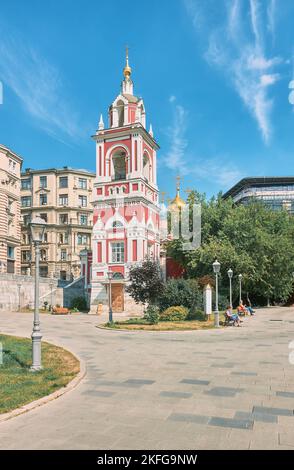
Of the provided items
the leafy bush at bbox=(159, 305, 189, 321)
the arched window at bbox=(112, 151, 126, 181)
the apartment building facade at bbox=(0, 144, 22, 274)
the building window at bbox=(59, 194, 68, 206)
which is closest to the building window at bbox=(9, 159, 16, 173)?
the apartment building facade at bbox=(0, 144, 22, 274)

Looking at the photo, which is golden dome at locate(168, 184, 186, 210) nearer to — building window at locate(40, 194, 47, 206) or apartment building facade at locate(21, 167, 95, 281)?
apartment building facade at locate(21, 167, 95, 281)

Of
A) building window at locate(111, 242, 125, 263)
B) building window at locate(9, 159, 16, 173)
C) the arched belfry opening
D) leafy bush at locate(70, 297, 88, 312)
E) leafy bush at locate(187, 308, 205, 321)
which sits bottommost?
leafy bush at locate(70, 297, 88, 312)

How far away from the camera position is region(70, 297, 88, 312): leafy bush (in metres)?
45.0

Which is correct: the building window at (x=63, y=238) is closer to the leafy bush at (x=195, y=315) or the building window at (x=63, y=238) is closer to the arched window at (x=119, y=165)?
the arched window at (x=119, y=165)

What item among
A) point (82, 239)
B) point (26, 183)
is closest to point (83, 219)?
point (82, 239)

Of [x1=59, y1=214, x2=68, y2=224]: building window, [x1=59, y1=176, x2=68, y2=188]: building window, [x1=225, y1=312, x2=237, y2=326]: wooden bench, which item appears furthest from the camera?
[x1=59, y1=176, x2=68, y2=188]: building window

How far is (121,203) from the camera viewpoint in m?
39.8

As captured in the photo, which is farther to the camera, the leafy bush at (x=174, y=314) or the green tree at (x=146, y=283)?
the leafy bush at (x=174, y=314)

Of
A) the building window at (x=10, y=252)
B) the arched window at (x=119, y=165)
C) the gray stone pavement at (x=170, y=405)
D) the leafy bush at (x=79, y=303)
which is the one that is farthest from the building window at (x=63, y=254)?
the gray stone pavement at (x=170, y=405)

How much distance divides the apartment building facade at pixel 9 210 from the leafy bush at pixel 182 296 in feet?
81.8

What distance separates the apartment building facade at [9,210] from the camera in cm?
4947

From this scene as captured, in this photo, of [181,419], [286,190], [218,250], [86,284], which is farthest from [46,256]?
[181,419]

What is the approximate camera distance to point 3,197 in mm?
50312

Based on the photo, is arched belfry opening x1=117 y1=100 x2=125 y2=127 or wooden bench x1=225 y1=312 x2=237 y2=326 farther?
arched belfry opening x1=117 y1=100 x2=125 y2=127
